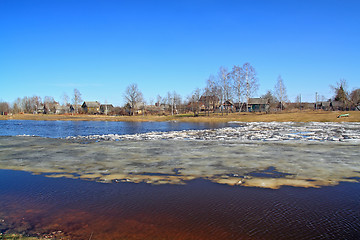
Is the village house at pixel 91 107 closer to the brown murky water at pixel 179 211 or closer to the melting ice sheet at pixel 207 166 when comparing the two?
the melting ice sheet at pixel 207 166

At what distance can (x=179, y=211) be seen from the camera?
643 centimetres

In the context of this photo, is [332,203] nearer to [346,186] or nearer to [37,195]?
[346,186]

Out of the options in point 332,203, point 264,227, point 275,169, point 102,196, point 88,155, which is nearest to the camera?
point 264,227

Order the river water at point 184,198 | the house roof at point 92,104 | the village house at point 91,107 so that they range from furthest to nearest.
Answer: the house roof at point 92,104 < the village house at point 91,107 < the river water at point 184,198

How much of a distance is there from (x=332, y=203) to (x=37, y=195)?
8102mm

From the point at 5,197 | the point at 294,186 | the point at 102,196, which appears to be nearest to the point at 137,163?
the point at 102,196

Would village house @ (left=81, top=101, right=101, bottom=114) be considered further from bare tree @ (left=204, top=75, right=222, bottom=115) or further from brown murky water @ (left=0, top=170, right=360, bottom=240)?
brown murky water @ (left=0, top=170, right=360, bottom=240)

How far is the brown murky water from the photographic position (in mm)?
5316

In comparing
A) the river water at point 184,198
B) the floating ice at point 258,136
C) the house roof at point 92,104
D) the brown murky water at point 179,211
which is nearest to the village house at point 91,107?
the house roof at point 92,104

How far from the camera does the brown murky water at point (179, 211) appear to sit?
5.32 m

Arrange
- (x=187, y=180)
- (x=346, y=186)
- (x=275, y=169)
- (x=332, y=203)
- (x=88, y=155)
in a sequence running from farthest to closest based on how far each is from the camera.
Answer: (x=88, y=155) < (x=275, y=169) < (x=187, y=180) < (x=346, y=186) < (x=332, y=203)

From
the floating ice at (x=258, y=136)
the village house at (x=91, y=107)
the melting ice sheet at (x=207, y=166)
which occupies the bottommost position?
the floating ice at (x=258, y=136)

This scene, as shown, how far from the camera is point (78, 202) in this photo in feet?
23.1

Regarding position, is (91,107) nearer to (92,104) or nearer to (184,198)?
(92,104)
